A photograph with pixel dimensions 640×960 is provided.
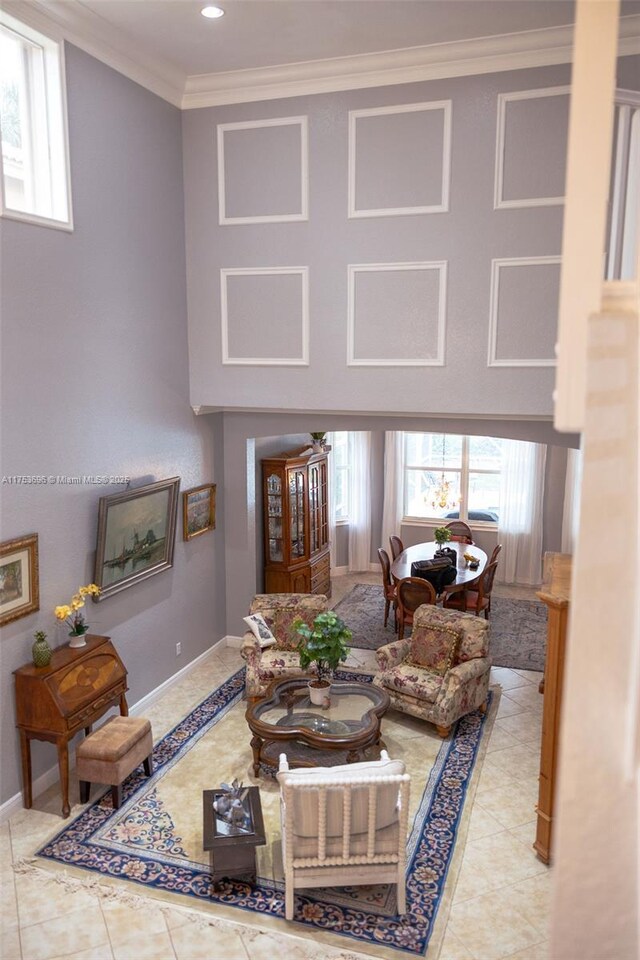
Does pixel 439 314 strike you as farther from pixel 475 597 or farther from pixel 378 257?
pixel 475 597

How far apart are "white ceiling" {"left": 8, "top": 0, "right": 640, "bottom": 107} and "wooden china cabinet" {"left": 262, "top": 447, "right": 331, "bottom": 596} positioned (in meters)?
4.05

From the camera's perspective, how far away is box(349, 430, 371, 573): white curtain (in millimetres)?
11234

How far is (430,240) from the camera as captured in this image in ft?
20.2

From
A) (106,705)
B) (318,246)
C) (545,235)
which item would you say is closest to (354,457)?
(318,246)

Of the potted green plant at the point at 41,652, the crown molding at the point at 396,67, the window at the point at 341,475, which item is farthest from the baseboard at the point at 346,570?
the crown molding at the point at 396,67

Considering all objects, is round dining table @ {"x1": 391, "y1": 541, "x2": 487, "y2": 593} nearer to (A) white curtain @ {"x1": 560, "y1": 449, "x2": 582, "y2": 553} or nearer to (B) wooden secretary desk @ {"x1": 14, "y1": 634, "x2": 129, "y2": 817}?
(A) white curtain @ {"x1": 560, "y1": 449, "x2": 582, "y2": 553}

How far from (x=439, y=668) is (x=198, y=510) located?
2.85 m

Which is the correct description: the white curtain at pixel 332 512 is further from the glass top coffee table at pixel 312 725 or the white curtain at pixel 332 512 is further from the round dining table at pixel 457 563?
the glass top coffee table at pixel 312 725

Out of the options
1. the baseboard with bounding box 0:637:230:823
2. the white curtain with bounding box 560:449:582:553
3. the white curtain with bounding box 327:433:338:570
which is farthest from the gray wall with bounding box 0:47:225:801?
the white curtain with bounding box 560:449:582:553

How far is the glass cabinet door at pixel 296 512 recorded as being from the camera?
28.9 ft

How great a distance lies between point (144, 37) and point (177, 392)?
2.91 meters

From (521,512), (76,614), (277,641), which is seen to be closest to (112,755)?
(76,614)

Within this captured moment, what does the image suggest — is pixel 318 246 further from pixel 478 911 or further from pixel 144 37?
pixel 478 911

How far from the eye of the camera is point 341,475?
11.4m
